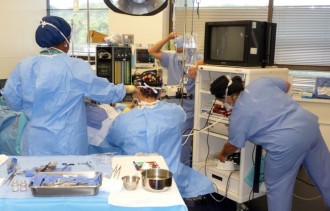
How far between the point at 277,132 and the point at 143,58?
1.97 meters

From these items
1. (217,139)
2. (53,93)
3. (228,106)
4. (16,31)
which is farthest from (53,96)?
(16,31)

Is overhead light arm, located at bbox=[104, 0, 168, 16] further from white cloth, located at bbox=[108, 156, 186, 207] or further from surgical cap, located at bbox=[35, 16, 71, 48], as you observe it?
white cloth, located at bbox=[108, 156, 186, 207]

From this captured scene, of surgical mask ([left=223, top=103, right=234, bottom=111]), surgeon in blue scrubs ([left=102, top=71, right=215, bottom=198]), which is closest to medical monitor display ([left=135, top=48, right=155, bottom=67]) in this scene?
surgical mask ([left=223, top=103, right=234, bottom=111])

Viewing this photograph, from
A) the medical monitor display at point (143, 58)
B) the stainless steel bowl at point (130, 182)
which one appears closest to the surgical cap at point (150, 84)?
the stainless steel bowl at point (130, 182)

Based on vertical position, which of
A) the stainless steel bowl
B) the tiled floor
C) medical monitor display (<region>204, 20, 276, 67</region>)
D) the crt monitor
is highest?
medical monitor display (<region>204, 20, 276, 67</region>)

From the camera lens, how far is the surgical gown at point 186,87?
330cm

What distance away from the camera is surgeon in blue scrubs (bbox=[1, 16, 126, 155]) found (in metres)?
2.23

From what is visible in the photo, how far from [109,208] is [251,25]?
5.93 ft

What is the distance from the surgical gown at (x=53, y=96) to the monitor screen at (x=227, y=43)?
1.05m

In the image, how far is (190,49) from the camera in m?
2.89

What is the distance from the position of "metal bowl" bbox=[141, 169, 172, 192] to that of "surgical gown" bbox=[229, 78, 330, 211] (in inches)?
40.5

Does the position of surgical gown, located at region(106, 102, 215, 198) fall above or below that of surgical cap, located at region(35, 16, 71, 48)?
below

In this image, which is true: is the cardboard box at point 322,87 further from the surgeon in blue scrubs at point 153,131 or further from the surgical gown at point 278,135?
the surgeon in blue scrubs at point 153,131

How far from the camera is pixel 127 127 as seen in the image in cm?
224
